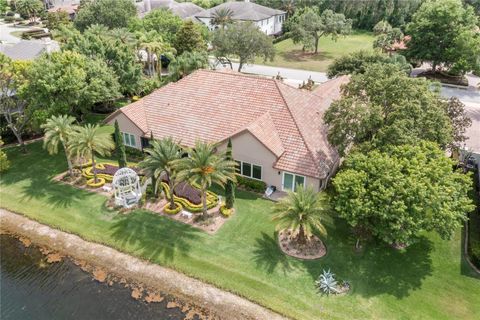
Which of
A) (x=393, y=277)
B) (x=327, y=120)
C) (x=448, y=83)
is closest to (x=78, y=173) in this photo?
(x=327, y=120)

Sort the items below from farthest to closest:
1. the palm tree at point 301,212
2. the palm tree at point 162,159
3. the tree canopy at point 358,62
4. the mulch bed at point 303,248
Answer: the tree canopy at point 358,62 → the palm tree at point 162,159 → the mulch bed at point 303,248 → the palm tree at point 301,212

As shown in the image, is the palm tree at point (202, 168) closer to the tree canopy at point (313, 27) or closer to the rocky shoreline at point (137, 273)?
the rocky shoreline at point (137, 273)

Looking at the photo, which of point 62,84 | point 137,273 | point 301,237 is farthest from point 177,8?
point 137,273

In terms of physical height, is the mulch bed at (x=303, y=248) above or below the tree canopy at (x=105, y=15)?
below

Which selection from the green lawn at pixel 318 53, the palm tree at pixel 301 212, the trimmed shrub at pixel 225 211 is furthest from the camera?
the green lawn at pixel 318 53

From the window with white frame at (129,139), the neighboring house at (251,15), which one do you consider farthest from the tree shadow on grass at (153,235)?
the neighboring house at (251,15)

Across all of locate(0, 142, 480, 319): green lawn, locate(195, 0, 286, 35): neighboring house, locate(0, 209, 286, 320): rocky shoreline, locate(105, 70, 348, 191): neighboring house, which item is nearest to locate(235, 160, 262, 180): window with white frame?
locate(105, 70, 348, 191): neighboring house

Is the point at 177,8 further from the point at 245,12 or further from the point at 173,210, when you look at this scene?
the point at 173,210

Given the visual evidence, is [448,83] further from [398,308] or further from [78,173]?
[78,173]
